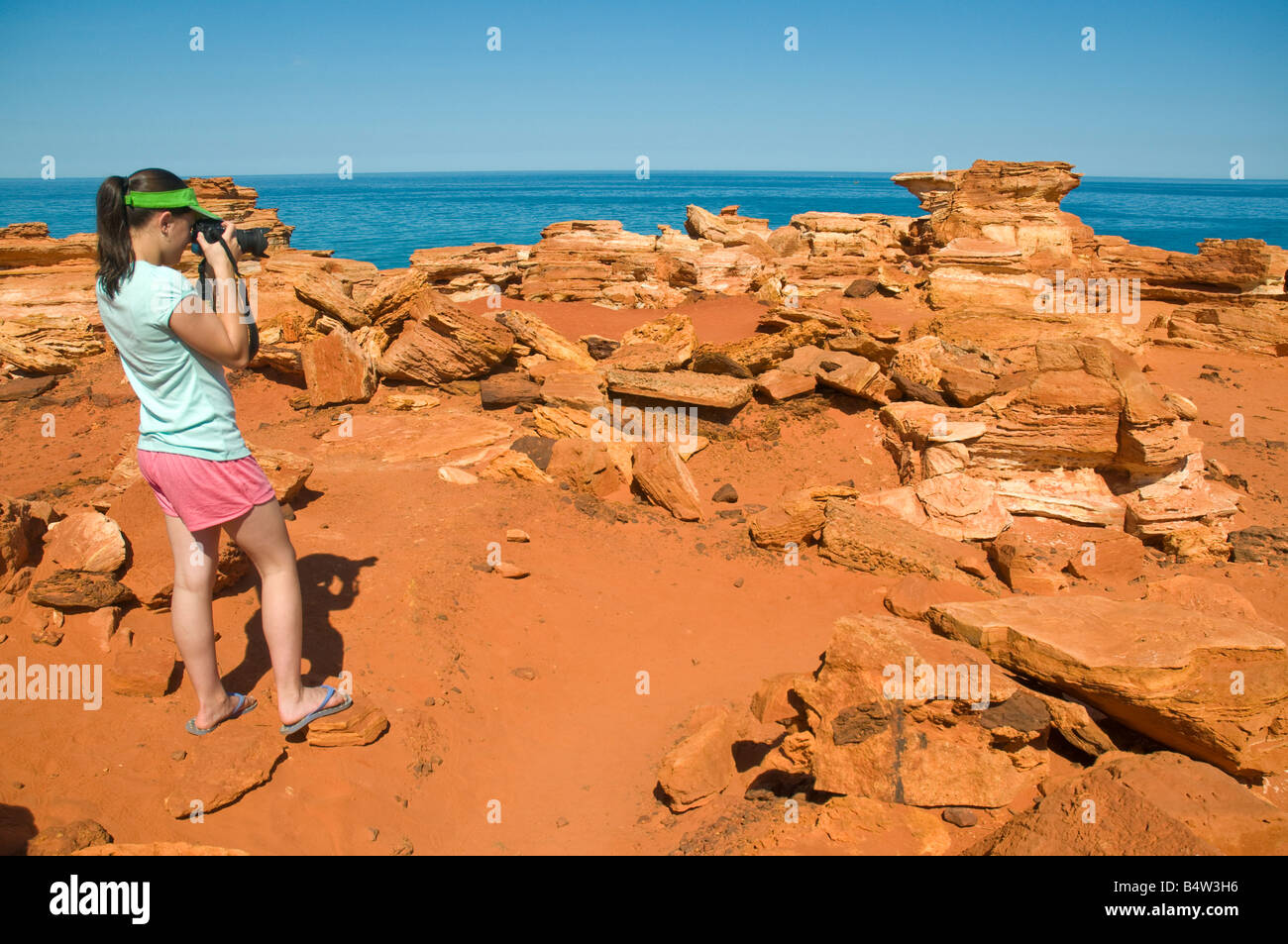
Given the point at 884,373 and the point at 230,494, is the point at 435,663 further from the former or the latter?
the point at 884,373

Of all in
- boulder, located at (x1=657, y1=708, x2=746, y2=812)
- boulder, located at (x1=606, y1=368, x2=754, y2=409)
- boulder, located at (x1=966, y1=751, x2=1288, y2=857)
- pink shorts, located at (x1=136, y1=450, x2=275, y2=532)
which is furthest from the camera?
boulder, located at (x1=606, y1=368, x2=754, y2=409)

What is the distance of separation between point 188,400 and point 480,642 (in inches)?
88.6

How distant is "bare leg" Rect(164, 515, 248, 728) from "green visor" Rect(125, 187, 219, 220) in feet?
3.95

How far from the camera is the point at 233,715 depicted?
330 centimetres

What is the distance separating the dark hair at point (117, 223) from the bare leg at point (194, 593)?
37.4 inches

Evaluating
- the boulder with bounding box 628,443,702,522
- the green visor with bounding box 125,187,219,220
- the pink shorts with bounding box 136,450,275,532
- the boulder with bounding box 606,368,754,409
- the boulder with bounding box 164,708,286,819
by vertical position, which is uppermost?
the green visor with bounding box 125,187,219,220

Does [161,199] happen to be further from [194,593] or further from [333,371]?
[333,371]

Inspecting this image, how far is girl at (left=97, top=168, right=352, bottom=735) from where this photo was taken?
2682 mm

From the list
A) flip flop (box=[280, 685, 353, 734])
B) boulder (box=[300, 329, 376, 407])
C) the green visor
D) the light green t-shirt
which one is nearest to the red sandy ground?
flip flop (box=[280, 685, 353, 734])

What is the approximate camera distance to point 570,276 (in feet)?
44.6

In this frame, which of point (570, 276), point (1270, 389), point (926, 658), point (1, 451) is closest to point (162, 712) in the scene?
point (926, 658)

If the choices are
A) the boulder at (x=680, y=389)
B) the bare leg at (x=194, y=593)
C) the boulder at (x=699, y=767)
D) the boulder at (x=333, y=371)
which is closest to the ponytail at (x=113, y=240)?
the bare leg at (x=194, y=593)

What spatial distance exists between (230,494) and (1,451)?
5.77 m

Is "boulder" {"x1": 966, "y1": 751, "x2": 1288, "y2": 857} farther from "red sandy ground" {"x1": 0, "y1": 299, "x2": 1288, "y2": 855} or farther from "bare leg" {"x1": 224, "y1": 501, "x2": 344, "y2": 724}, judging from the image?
"bare leg" {"x1": 224, "y1": 501, "x2": 344, "y2": 724}
